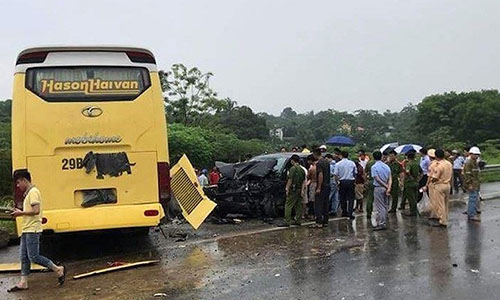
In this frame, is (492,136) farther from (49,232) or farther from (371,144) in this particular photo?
(49,232)

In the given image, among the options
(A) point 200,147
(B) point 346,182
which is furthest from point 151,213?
(A) point 200,147

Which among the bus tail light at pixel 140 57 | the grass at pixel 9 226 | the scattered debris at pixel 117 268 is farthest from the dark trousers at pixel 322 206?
the grass at pixel 9 226

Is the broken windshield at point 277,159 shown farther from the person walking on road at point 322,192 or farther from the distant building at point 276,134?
the distant building at point 276,134

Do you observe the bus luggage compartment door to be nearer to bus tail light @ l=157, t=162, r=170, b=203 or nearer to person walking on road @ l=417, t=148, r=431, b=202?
bus tail light @ l=157, t=162, r=170, b=203

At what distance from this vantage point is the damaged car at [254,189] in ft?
43.1

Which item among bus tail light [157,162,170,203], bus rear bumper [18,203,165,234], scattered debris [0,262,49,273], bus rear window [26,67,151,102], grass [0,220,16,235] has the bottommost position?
scattered debris [0,262,49,273]

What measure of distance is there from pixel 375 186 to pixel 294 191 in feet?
5.76

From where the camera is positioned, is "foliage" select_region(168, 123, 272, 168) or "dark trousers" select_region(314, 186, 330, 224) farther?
"foliage" select_region(168, 123, 272, 168)

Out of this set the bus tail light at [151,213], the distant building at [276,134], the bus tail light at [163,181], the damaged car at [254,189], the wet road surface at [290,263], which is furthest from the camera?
the distant building at [276,134]

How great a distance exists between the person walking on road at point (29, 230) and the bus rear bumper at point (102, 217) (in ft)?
2.72

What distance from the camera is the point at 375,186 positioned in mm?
11898

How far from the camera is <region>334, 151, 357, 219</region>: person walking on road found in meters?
→ 13.1

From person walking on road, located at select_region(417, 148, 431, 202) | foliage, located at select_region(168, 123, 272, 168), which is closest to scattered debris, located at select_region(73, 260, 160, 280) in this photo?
person walking on road, located at select_region(417, 148, 431, 202)

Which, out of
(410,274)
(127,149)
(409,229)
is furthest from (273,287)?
(409,229)
